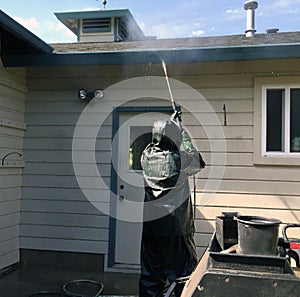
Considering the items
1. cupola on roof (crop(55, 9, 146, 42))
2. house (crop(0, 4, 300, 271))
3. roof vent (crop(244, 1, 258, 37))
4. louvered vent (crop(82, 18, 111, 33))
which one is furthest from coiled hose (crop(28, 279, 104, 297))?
louvered vent (crop(82, 18, 111, 33))

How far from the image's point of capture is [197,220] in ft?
11.9

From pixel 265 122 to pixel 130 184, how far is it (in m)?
1.69

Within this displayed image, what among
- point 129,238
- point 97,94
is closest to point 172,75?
point 97,94

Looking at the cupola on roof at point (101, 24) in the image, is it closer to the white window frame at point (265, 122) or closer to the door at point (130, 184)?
the door at point (130, 184)

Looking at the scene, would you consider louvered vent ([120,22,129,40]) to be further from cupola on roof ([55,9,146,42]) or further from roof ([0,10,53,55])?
roof ([0,10,53,55])

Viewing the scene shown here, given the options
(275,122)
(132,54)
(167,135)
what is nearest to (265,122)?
(275,122)

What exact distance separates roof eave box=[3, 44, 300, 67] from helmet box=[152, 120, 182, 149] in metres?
1.41

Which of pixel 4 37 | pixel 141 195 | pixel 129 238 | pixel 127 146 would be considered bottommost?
pixel 129 238

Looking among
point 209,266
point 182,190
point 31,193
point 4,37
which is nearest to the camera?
point 209,266

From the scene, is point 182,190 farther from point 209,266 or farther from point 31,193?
point 31,193

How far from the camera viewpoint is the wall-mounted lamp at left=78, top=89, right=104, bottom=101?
150 inches

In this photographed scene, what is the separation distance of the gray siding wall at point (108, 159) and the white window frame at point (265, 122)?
0.06 metres

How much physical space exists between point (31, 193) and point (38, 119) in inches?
36.4

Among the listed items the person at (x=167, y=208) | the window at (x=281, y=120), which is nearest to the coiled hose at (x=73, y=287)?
the person at (x=167, y=208)
